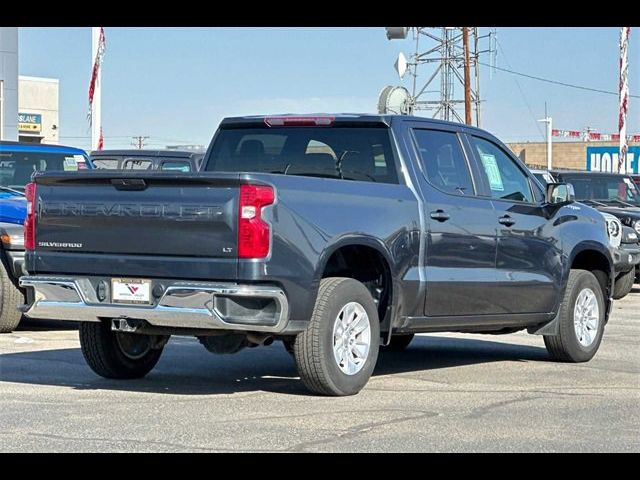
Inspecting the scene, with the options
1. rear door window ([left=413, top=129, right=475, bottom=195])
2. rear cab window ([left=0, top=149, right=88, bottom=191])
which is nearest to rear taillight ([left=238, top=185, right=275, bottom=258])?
rear door window ([left=413, top=129, right=475, bottom=195])

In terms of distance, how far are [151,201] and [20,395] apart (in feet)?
5.31

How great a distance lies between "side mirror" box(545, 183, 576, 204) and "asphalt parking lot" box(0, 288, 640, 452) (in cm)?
142

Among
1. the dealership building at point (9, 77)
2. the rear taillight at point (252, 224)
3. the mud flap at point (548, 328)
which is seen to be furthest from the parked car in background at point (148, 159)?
the dealership building at point (9, 77)

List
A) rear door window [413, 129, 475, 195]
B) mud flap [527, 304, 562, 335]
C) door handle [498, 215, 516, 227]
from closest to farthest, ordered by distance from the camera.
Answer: rear door window [413, 129, 475, 195], door handle [498, 215, 516, 227], mud flap [527, 304, 562, 335]

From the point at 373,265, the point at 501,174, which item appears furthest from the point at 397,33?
the point at 373,265

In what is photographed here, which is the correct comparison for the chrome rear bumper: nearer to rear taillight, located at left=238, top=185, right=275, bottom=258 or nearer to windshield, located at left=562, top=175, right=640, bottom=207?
rear taillight, located at left=238, top=185, right=275, bottom=258

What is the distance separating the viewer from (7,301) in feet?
39.1

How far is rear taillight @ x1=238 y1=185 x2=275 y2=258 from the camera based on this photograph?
25.7 ft

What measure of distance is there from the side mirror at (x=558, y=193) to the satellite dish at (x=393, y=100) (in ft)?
24.9

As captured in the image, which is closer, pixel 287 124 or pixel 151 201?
pixel 151 201

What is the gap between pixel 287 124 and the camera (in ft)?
32.4

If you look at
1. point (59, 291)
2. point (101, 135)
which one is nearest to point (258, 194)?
point (59, 291)

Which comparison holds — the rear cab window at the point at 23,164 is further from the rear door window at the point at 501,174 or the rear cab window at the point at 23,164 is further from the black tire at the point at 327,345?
the black tire at the point at 327,345
